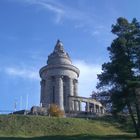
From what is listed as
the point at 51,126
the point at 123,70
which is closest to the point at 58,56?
the point at 51,126

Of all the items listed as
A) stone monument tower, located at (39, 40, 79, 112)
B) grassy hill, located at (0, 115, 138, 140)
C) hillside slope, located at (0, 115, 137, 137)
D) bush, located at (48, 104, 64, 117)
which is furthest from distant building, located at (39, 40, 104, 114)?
hillside slope, located at (0, 115, 137, 137)

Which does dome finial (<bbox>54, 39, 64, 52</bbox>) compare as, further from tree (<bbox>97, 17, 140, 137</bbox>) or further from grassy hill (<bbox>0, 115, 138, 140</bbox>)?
tree (<bbox>97, 17, 140, 137</bbox>)

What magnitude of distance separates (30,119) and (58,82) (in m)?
30.8

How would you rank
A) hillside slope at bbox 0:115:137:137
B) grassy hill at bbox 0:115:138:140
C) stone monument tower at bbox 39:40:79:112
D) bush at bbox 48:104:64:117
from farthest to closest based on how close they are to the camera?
stone monument tower at bbox 39:40:79:112, bush at bbox 48:104:64:117, hillside slope at bbox 0:115:137:137, grassy hill at bbox 0:115:138:140

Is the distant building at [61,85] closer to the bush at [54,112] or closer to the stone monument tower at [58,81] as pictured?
the stone monument tower at [58,81]

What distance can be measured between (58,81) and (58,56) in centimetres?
617

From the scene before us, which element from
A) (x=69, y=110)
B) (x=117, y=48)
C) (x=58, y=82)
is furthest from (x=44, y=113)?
(x=117, y=48)

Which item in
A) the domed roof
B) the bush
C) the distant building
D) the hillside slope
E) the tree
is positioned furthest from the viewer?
the domed roof

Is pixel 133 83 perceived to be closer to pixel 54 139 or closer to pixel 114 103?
pixel 114 103

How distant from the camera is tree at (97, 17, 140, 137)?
42562mm

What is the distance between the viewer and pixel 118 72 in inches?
1731

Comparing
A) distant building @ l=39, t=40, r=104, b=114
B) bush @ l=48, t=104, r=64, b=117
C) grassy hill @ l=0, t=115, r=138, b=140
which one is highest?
distant building @ l=39, t=40, r=104, b=114

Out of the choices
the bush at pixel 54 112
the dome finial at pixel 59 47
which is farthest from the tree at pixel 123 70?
the dome finial at pixel 59 47

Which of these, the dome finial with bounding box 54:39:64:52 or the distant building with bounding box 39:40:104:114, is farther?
the dome finial with bounding box 54:39:64:52
